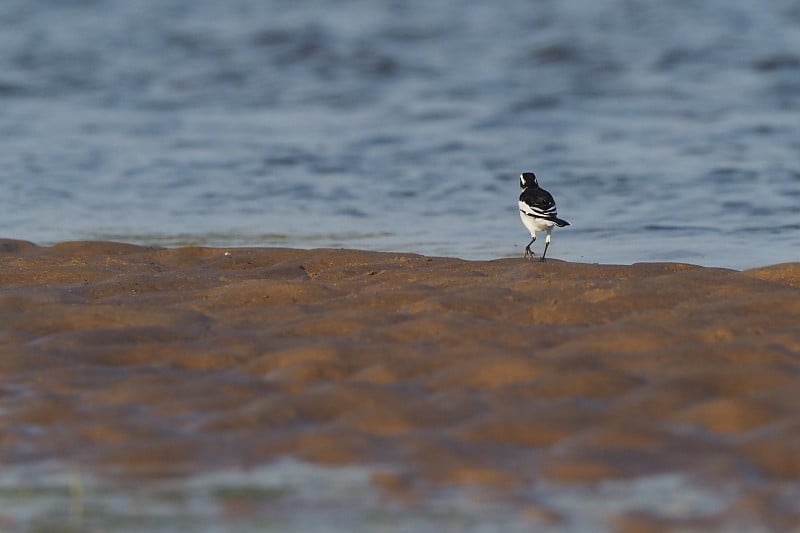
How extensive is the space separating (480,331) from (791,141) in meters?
12.2

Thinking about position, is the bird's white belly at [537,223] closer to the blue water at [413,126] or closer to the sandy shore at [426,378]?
the blue water at [413,126]

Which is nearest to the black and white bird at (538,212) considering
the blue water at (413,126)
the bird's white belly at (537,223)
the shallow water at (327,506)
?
the bird's white belly at (537,223)

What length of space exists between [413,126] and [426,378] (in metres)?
14.5

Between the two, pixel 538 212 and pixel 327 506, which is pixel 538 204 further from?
pixel 327 506

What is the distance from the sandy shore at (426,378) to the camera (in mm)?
5840

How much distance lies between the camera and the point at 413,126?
2111 cm

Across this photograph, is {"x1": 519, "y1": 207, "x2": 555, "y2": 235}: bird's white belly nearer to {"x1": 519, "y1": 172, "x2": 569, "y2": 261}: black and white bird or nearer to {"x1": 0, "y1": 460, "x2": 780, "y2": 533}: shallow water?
{"x1": 519, "y1": 172, "x2": 569, "y2": 261}: black and white bird

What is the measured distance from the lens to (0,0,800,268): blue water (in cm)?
1438

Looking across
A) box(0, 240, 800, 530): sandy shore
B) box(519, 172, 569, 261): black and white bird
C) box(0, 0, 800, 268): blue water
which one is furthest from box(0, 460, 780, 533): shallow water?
box(0, 0, 800, 268): blue water

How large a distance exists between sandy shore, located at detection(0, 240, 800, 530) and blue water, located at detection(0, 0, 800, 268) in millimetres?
4116

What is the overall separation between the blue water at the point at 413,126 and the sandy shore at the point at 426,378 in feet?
13.5

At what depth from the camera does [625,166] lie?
680 inches

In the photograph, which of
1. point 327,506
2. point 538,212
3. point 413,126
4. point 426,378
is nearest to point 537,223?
point 538,212

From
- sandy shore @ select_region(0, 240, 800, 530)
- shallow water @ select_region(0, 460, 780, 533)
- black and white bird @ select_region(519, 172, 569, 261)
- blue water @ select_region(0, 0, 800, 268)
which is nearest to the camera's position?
shallow water @ select_region(0, 460, 780, 533)
